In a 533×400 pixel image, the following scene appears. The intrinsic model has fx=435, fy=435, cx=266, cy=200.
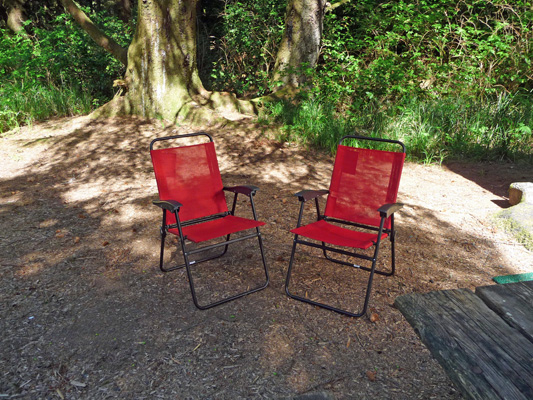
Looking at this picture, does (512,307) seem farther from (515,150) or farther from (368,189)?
(515,150)

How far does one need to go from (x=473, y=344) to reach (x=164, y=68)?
7591 millimetres

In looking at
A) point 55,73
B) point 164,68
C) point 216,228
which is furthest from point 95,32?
point 216,228

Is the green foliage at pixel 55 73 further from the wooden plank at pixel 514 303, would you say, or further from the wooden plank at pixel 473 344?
the wooden plank at pixel 514 303

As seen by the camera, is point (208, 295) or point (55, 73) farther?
point (55, 73)

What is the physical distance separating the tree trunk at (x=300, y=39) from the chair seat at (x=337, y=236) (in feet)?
19.5

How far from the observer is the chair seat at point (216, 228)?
3.27m

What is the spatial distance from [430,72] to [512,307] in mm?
7869

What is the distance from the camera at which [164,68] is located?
8023mm

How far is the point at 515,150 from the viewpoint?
6.90m

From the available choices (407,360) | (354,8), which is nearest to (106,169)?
(407,360)

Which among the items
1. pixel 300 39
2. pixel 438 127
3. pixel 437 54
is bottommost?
pixel 438 127

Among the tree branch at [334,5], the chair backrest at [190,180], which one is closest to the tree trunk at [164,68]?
the tree branch at [334,5]

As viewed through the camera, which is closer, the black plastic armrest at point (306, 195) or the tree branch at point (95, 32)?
the black plastic armrest at point (306, 195)

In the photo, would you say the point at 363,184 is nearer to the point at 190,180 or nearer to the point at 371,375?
the point at 190,180
